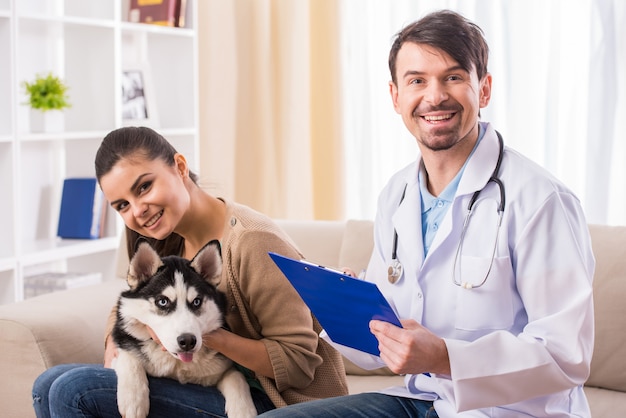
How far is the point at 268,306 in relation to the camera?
1804 mm

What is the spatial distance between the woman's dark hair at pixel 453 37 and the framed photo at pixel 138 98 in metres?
2.31

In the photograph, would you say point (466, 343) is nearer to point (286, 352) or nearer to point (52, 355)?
point (286, 352)

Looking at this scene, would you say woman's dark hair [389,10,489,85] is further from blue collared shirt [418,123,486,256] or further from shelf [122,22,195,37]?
shelf [122,22,195,37]

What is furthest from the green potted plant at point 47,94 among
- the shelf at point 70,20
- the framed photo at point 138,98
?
the framed photo at point 138,98

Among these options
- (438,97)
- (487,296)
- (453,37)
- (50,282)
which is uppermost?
(453,37)

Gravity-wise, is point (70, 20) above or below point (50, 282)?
above

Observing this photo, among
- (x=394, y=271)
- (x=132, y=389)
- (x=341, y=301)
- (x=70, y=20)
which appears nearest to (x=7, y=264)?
(x=70, y=20)

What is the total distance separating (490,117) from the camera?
3.72 m

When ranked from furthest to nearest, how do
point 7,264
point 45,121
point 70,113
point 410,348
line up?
point 70,113, point 45,121, point 7,264, point 410,348

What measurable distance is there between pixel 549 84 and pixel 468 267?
218 centimetres

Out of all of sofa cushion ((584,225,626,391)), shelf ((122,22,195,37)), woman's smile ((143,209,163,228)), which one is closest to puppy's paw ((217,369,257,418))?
woman's smile ((143,209,163,228))

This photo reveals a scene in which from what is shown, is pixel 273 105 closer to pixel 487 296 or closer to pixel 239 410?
pixel 239 410

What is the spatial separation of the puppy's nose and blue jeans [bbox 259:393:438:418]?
198 mm

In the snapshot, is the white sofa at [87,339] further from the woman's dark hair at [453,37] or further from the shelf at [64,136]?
the shelf at [64,136]
